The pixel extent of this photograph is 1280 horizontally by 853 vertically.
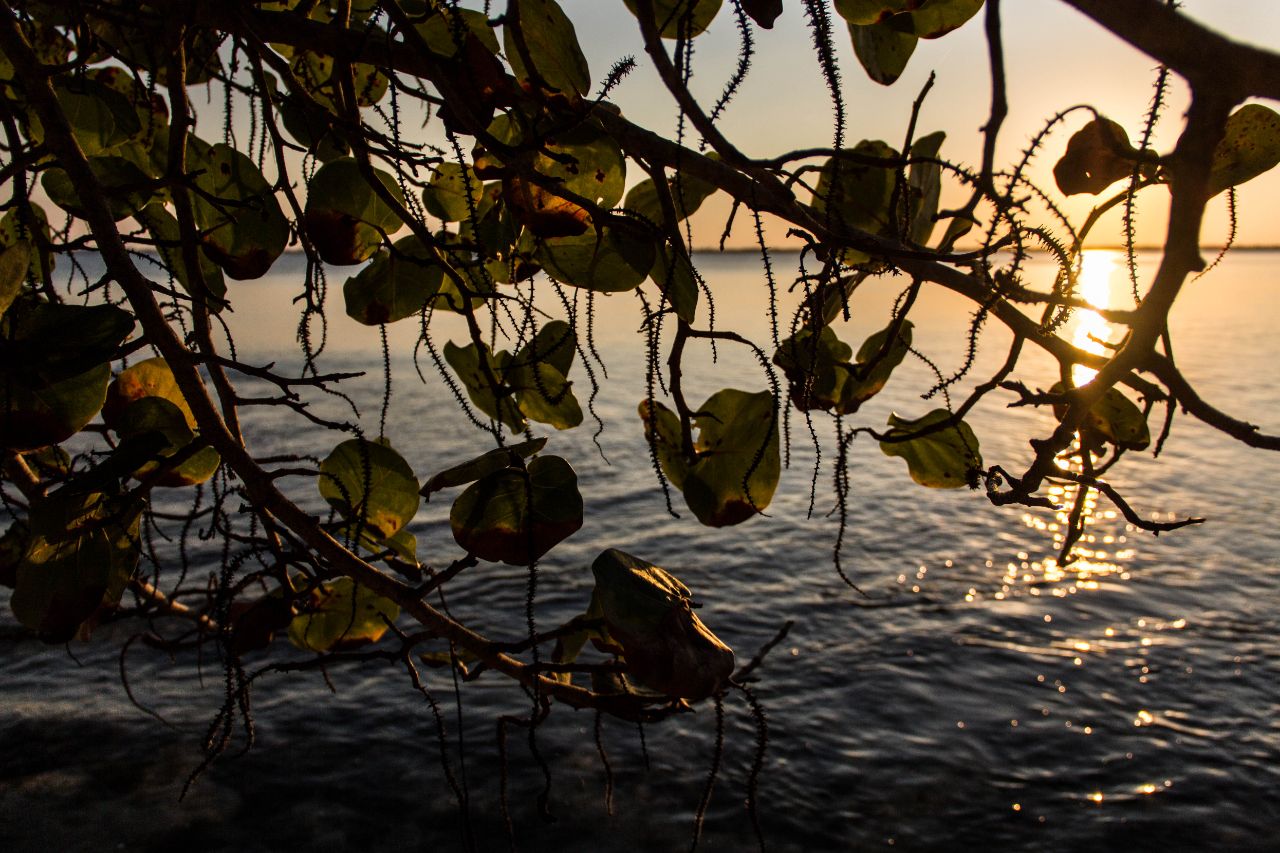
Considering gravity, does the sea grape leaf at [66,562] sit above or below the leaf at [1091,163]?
below

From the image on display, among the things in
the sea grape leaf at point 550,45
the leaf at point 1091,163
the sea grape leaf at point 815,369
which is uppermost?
the sea grape leaf at point 550,45

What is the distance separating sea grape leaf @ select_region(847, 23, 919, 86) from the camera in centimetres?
89

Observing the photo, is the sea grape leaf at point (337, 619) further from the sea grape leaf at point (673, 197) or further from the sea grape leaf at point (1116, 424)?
the sea grape leaf at point (1116, 424)

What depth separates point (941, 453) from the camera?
1.07m

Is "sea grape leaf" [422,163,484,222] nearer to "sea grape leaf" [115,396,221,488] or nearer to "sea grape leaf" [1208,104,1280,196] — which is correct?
"sea grape leaf" [115,396,221,488]

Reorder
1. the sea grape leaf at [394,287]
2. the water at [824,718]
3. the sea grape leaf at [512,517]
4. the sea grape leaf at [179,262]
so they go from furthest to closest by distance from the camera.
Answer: the water at [824,718] → the sea grape leaf at [179,262] → the sea grape leaf at [394,287] → the sea grape leaf at [512,517]

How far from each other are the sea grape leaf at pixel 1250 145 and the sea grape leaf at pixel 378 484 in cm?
77

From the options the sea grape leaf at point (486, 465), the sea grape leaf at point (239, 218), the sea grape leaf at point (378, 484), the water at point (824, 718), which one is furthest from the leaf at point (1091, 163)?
the water at point (824, 718)

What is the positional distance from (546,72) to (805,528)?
5588 millimetres

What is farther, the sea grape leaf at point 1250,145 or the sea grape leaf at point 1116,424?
the sea grape leaf at point 1116,424

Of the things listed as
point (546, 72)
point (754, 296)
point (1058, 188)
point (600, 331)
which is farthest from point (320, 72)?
point (754, 296)

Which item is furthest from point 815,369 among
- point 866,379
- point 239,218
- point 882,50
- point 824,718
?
point 824,718

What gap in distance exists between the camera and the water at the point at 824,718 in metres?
3.13

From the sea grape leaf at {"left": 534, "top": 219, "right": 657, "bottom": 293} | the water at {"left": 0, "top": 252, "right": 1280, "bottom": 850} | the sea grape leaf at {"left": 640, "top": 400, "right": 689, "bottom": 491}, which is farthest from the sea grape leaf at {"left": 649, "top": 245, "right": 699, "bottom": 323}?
the water at {"left": 0, "top": 252, "right": 1280, "bottom": 850}
